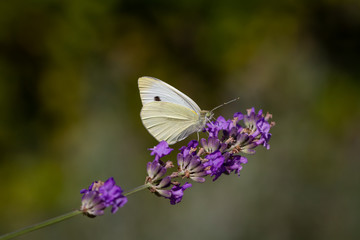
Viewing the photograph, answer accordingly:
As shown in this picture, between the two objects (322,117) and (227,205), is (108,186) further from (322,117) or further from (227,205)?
(322,117)

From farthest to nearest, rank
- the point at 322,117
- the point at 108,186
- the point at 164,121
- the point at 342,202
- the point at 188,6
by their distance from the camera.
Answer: the point at 188,6 < the point at 322,117 < the point at 342,202 < the point at 164,121 < the point at 108,186

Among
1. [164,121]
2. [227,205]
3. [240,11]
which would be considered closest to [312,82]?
[240,11]

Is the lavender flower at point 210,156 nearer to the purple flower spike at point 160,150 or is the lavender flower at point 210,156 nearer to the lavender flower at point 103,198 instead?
the purple flower spike at point 160,150

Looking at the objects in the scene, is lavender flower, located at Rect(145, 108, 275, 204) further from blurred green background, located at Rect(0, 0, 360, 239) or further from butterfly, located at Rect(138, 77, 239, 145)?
blurred green background, located at Rect(0, 0, 360, 239)

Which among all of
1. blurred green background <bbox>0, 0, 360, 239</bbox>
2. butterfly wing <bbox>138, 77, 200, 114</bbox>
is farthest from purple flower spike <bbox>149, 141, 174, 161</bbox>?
blurred green background <bbox>0, 0, 360, 239</bbox>

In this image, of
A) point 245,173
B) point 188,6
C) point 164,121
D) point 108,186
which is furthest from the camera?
point 188,6

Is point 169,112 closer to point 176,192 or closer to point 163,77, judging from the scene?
point 176,192

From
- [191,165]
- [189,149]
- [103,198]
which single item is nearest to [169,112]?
[189,149]
